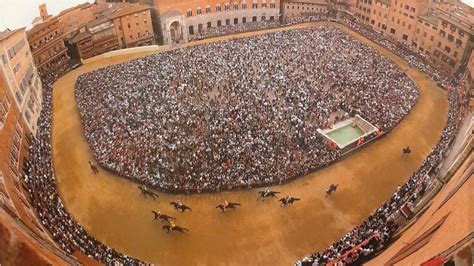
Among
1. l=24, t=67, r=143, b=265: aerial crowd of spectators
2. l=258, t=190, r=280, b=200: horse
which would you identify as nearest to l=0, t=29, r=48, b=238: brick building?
l=24, t=67, r=143, b=265: aerial crowd of spectators

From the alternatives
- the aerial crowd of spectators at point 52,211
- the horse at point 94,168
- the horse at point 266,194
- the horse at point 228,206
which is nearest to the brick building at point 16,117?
the aerial crowd of spectators at point 52,211

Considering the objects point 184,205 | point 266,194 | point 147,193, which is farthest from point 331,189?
point 147,193

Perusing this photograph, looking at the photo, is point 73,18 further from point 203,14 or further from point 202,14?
point 203,14

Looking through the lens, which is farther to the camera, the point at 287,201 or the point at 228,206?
the point at 287,201

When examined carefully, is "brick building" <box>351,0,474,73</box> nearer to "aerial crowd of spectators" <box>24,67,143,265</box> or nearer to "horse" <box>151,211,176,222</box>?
"horse" <box>151,211,176,222</box>

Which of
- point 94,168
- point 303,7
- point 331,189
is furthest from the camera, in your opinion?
point 303,7

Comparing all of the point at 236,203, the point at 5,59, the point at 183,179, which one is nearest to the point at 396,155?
the point at 236,203
